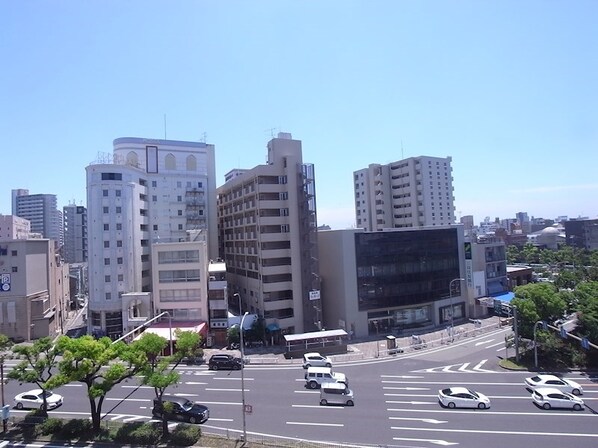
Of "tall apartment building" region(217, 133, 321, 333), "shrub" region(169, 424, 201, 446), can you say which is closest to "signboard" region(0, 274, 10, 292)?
"tall apartment building" region(217, 133, 321, 333)

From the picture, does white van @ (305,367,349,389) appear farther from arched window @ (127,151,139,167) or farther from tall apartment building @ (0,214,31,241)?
tall apartment building @ (0,214,31,241)

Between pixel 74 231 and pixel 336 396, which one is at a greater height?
pixel 74 231

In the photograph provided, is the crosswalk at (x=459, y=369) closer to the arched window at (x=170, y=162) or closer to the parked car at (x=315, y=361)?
the parked car at (x=315, y=361)


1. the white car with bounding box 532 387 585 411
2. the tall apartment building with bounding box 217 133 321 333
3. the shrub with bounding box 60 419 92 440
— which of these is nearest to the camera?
the shrub with bounding box 60 419 92 440

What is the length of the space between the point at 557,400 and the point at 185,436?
2742 cm

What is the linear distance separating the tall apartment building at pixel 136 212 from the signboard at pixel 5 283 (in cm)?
1039

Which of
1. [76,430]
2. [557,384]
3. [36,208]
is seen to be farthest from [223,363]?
[36,208]

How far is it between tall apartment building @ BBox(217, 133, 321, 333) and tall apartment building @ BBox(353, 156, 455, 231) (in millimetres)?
53821

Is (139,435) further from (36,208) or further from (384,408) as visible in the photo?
(36,208)

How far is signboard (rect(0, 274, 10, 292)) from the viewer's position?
187 ft

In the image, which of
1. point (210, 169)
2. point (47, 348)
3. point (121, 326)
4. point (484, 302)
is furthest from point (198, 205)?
point (484, 302)

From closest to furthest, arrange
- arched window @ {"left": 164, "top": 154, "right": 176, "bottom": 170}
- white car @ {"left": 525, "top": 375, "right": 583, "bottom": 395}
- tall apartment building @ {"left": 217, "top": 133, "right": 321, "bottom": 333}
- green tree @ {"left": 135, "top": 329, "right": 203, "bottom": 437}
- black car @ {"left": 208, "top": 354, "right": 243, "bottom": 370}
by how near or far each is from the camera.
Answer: green tree @ {"left": 135, "top": 329, "right": 203, "bottom": 437} → white car @ {"left": 525, "top": 375, "right": 583, "bottom": 395} → black car @ {"left": 208, "top": 354, "right": 243, "bottom": 370} → tall apartment building @ {"left": 217, "top": 133, "right": 321, "bottom": 333} → arched window @ {"left": 164, "top": 154, "right": 176, "bottom": 170}

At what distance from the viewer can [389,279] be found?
6122 cm

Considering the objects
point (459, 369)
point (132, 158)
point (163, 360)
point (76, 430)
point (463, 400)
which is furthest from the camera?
point (132, 158)
